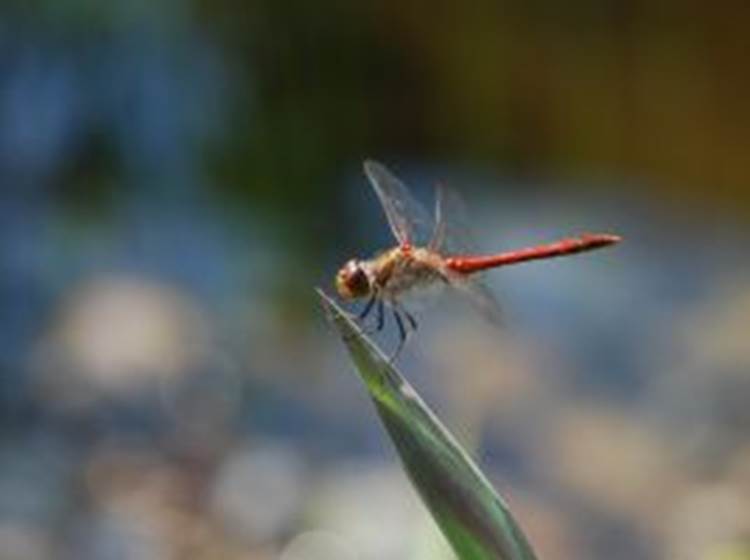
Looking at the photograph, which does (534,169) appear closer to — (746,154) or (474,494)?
(746,154)

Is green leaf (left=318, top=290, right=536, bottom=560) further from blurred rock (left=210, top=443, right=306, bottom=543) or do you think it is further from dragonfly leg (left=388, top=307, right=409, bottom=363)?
blurred rock (left=210, top=443, right=306, bottom=543)

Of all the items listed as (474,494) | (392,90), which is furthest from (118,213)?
(474,494)

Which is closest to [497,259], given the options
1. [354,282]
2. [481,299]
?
[481,299]

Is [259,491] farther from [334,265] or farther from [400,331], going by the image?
[400,331]

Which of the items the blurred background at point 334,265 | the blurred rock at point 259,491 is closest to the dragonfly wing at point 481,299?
the blurred background at point 334,265

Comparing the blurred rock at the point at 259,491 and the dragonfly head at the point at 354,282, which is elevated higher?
the dragonfly head at the point at 354,282

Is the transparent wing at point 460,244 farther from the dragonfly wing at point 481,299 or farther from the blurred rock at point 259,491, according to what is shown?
the blurred rock at point 259,491
